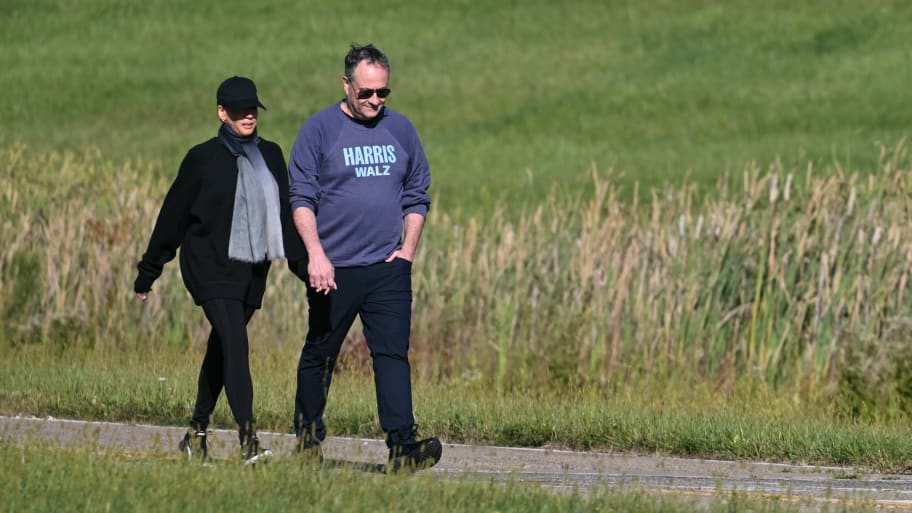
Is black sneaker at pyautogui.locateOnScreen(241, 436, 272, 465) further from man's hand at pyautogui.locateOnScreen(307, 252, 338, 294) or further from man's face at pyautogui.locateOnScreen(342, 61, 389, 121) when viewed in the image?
man's face at pyautogui.locateOnScreen(342, 61, 389, 121)

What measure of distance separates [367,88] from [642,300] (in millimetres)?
5179

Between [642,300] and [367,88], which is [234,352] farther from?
[642,300]

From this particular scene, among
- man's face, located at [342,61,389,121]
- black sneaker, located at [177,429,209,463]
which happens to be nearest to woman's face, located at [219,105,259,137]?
man's face, located at [342,61,389,121]

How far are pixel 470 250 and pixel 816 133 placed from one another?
58.5 feet

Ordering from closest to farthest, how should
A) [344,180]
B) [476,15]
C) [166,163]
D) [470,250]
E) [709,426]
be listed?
1. [344,180]
2. [709,426]
3. [470,250]
4. [166,163]
5. [476,15]

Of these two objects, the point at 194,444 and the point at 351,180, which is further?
the point at 194,444

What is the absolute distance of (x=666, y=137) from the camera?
106ft

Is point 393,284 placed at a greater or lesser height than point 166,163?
lesser

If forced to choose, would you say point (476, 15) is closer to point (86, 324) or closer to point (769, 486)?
point (86, 324)

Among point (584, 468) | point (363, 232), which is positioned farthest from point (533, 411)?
point (363, 232)

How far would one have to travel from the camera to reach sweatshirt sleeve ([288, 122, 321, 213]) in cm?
881

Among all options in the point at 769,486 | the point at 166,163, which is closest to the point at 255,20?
the point at 166,163

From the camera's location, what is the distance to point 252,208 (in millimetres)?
8852

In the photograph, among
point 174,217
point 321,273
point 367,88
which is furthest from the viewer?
point 174,217
